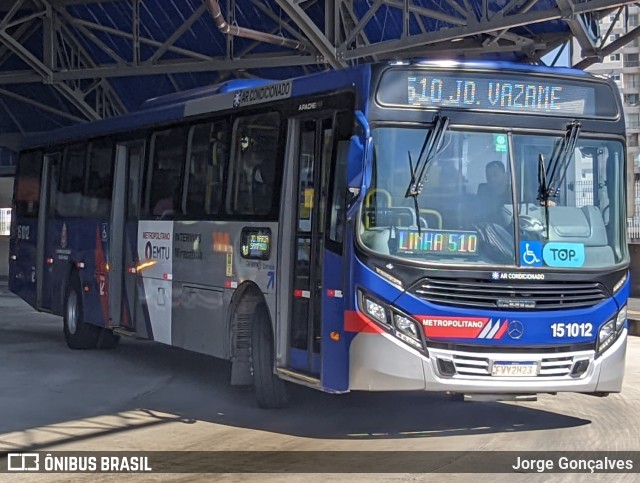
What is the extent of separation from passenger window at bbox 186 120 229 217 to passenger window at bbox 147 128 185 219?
1.01 feet

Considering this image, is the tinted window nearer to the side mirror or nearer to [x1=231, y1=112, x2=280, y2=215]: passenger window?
[x1=231, y1=112, x2=280, y2=215]: passenger window

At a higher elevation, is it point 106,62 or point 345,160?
point 106,62

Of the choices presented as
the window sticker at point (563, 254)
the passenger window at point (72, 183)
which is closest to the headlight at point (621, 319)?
the window sticker at point (563, 254)

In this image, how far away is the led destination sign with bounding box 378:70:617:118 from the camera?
9031 mm

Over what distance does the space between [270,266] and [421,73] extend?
98.0 inches

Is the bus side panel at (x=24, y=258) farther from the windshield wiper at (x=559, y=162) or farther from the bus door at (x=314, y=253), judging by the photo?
the windshield wiper at (x=559, y=162)

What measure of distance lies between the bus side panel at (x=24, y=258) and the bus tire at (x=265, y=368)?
26.0 feet

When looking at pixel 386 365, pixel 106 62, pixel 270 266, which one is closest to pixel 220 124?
pixel 270 266

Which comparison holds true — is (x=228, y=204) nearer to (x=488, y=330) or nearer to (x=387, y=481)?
(x=488, y=330)

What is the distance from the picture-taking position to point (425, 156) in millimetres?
8836

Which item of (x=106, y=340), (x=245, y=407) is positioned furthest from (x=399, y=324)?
(x=106, y=340)

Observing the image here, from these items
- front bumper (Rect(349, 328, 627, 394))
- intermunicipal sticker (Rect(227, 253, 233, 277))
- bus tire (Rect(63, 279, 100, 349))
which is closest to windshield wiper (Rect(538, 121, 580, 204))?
front bumper (Rect(349, 328, 627, 394))

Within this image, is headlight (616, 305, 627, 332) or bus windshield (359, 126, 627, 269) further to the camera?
headlight (616, 305, 627, 332)

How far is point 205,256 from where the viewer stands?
11.7 meters
